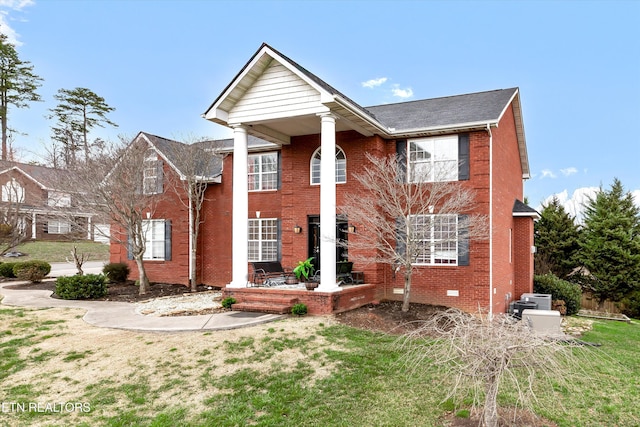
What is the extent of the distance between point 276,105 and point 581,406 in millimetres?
10060

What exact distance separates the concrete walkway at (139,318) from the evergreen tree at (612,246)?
17864mm

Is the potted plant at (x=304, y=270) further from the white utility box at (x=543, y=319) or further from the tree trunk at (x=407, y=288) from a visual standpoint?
the white utility box at (x=543, y=319)

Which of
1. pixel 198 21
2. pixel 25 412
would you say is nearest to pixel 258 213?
pixel 198 21

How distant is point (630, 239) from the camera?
67.7 ft


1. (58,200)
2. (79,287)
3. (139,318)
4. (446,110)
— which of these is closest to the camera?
(139,318)

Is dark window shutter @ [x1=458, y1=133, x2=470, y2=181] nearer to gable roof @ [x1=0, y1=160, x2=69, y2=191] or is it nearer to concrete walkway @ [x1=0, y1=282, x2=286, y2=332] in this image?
concrete walkway @ [x1=0, y1=282, x2=286, y2=332]

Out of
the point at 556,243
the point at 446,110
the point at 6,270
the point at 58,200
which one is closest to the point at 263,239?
the point at 446,110

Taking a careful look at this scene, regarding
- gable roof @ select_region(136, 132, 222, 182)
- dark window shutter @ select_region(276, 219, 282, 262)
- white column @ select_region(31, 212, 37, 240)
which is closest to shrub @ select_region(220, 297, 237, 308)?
dark window shutter @ select_region(276, 219, 282, 262)

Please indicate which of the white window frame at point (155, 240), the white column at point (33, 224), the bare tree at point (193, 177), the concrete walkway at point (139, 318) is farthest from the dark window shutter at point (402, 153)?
the white column at point (33, 224)

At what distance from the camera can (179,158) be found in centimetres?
1609

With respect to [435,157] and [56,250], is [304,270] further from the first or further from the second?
[56,250]

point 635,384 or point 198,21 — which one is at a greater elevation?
point 198,21

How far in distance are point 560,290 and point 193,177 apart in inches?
602

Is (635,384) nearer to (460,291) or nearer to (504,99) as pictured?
(460,291)
